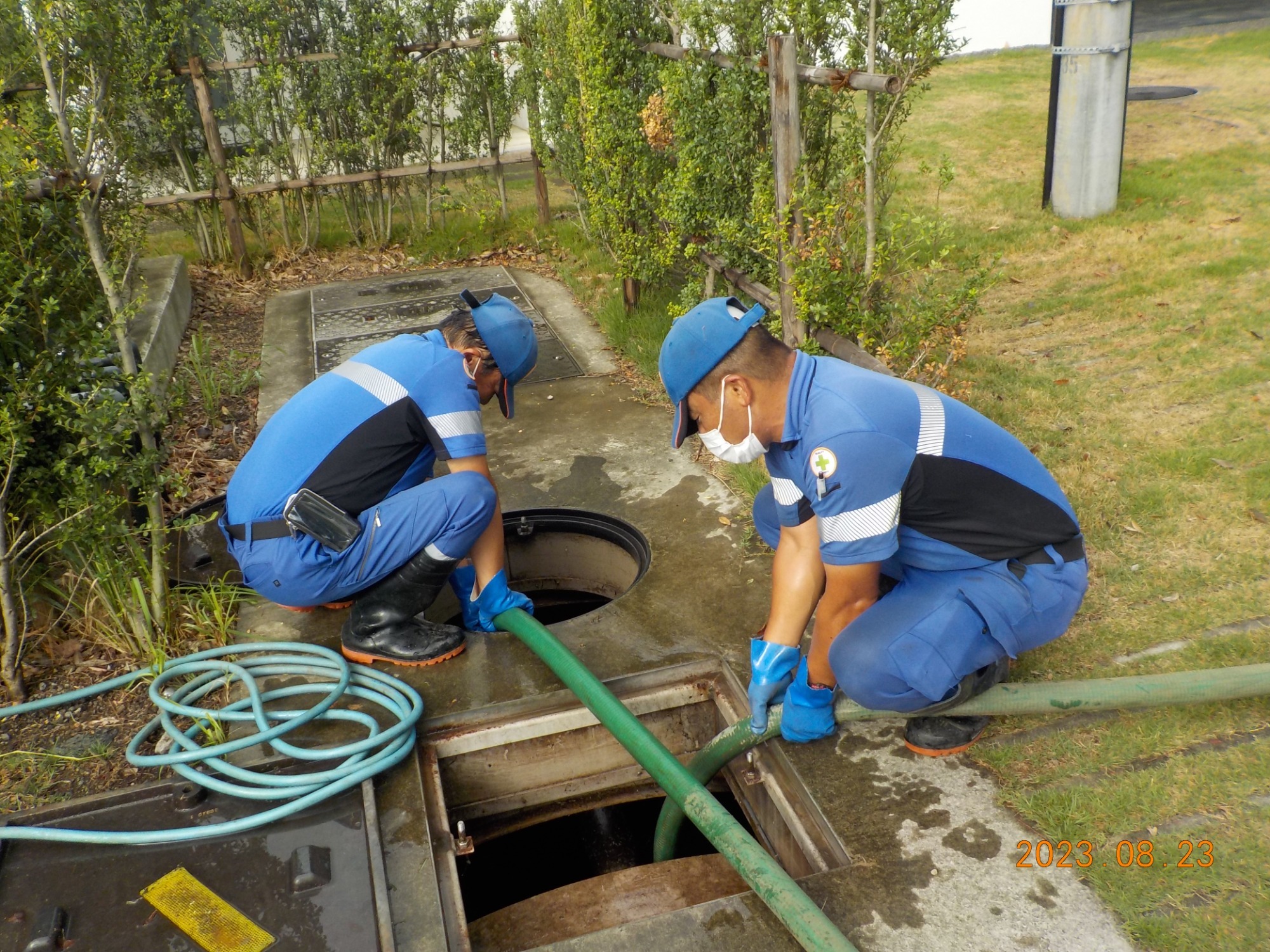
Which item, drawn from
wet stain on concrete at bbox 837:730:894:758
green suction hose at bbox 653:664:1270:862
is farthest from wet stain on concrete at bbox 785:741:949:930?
green suction hose at bbox 653:664:1270:862

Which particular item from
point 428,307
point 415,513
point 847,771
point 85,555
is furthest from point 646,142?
point 847,771

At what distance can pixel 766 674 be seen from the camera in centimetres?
266

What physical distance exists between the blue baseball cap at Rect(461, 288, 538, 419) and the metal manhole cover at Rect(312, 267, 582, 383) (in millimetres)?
2320

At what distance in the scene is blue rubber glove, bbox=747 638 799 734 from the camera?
2.66 meters

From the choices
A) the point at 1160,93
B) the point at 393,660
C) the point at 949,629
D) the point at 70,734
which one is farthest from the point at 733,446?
the point at 1160,93

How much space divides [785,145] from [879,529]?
7.72 ft

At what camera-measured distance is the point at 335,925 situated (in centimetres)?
236

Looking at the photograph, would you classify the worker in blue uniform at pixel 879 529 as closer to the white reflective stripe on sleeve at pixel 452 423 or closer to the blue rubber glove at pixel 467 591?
the white reflective stripe on sleeve at pixel 452 423

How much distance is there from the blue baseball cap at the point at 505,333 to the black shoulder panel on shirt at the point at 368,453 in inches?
13.1

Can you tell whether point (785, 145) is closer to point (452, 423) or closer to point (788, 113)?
point (788, 113)

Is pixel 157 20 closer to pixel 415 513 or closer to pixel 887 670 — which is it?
pixel 415 513

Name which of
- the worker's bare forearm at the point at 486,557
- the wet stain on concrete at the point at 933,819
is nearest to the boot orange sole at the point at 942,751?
the wet stain on concrete at the point at 933,819

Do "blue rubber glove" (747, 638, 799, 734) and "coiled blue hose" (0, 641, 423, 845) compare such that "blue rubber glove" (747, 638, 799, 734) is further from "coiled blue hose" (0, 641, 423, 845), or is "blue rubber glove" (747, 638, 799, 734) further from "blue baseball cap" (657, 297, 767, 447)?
"coiled blue hose" (0, 641, 423, 845)

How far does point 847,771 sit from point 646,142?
13.3 ft
